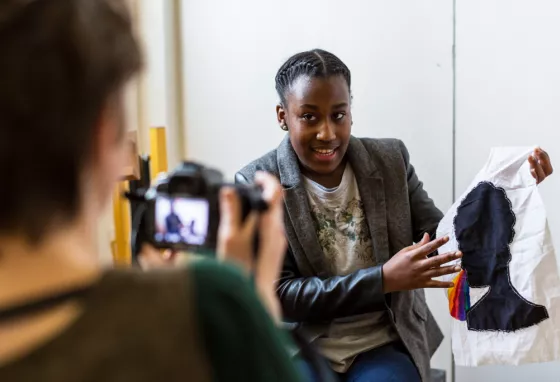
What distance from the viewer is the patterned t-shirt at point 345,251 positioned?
139 centimetres

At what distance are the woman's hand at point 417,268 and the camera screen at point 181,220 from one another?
26.9 inches

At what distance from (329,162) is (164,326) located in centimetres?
102

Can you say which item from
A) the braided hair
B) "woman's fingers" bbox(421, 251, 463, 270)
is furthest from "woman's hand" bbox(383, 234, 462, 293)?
the braided hair

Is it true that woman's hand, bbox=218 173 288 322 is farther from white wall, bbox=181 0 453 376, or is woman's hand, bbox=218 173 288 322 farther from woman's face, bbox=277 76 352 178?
white wall, bbox=181 0 453 376

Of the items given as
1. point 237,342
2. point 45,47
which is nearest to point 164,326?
point 237,342

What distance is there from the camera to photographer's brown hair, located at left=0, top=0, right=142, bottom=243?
43cm

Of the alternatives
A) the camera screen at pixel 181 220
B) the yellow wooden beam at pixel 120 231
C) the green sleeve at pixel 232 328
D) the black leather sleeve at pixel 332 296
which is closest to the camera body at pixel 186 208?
the camera screen at pixel 181 220

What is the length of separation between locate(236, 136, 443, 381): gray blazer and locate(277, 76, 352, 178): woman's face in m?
0.05

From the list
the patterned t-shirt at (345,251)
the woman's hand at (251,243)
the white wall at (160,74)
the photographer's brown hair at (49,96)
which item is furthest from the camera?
the white wall at (160,74)

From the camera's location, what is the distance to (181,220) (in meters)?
0.73

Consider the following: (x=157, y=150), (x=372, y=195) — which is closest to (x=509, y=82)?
(x=372, y=195)

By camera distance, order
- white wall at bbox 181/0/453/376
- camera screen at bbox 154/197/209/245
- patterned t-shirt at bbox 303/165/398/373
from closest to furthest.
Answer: camera screen at bbox 154/197/209/245 < patterned t-shirt at bbox 303/165/398/373 < white wall at bbox 181/0/453/376

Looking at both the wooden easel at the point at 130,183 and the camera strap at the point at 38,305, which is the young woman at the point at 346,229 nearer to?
the wooden easel at the point at 130,183

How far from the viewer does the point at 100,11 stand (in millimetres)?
455
